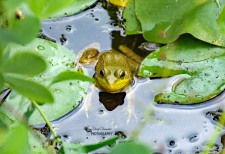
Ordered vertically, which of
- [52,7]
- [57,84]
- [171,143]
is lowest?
[52,7]

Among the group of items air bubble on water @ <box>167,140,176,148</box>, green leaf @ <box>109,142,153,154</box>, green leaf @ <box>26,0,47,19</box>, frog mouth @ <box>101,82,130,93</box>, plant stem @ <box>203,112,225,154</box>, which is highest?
frog mouth @ <box>101,82,130,93</box>

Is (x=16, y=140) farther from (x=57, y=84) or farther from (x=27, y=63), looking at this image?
(x=57, y=84)

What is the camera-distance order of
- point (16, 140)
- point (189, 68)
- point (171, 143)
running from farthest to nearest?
point (189, 68) < point (171, 143) < point (16, 140)

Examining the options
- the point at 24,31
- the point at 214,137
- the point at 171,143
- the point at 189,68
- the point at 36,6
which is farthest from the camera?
the point at 189,68

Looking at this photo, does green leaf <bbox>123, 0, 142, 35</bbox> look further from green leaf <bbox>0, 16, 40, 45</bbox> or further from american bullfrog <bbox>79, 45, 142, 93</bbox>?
green leaf <bbox>0, 16, 40, 45</bbox>

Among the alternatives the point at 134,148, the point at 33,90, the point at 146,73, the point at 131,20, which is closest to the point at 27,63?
the point at 33,90

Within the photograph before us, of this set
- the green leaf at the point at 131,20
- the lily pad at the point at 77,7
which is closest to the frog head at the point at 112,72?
the green leaf at the point at 131,20

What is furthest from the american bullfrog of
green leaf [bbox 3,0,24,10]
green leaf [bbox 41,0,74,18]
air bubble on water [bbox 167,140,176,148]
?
green leaf [bbox 3,0,24,10]

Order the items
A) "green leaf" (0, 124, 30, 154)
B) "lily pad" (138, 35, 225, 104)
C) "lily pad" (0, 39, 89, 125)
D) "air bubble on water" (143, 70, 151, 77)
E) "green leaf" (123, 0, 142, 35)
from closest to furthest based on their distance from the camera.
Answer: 1. "green leaf" (0, 124, 30, 154)
2. "lily pad" (0, 39, 89, 125)
3. "lily pad" (138, 35, 225, 104)
4. "air bubble on water" (143, 70, 151, 77)
5. "green leaf" (123, 0, 142, 35)

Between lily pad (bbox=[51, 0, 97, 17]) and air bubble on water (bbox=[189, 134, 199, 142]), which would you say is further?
lily pad (bbox=[51, 0, 97, 17])
